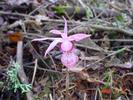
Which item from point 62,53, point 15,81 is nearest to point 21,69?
point 15,81

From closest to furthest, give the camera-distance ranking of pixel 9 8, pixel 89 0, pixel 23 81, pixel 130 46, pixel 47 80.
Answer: pixel 23 81 → pixel 47 80 → pixel 130 46 → pixel 9 8 → pixel 89 0

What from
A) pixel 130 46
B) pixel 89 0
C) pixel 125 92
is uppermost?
pixel 89 0

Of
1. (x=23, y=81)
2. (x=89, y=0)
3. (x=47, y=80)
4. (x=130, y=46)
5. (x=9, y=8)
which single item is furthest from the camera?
(x=89, y=0)

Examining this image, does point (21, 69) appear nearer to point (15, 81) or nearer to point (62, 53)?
point (15, 81)

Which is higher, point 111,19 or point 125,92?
point 111,19

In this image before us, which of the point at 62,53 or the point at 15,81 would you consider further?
the point at 62,53

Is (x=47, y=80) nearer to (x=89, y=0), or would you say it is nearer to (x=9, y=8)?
(x=9, y=8)

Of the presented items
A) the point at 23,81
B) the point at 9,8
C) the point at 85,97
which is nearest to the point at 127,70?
the point at 85,97

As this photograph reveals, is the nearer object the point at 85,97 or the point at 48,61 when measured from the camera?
the point at 85,97
